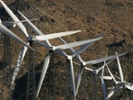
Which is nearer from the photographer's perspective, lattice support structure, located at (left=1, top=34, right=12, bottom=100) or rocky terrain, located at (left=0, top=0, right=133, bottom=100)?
lattice support structure, located at (left=1, top=34, right=12, bottom=100)

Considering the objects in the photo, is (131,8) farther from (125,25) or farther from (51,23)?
(51,23)

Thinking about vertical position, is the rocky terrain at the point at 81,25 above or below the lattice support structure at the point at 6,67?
below

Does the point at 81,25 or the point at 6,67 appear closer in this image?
the point at 6,67

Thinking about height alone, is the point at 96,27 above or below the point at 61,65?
below

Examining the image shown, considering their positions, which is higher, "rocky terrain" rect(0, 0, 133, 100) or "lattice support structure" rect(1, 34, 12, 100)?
"lattice support structure" rect(1, 34, 12, 100)

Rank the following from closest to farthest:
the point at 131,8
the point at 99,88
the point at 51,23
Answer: the point at 99,88 < the point at 51,23 < the point at 131,8

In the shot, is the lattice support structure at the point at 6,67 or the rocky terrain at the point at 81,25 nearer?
the lattice support structure at the point at 6,67

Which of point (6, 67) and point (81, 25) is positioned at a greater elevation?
point (6, 67)

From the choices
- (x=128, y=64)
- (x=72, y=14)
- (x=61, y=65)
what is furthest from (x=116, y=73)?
(x=72, y=14)
